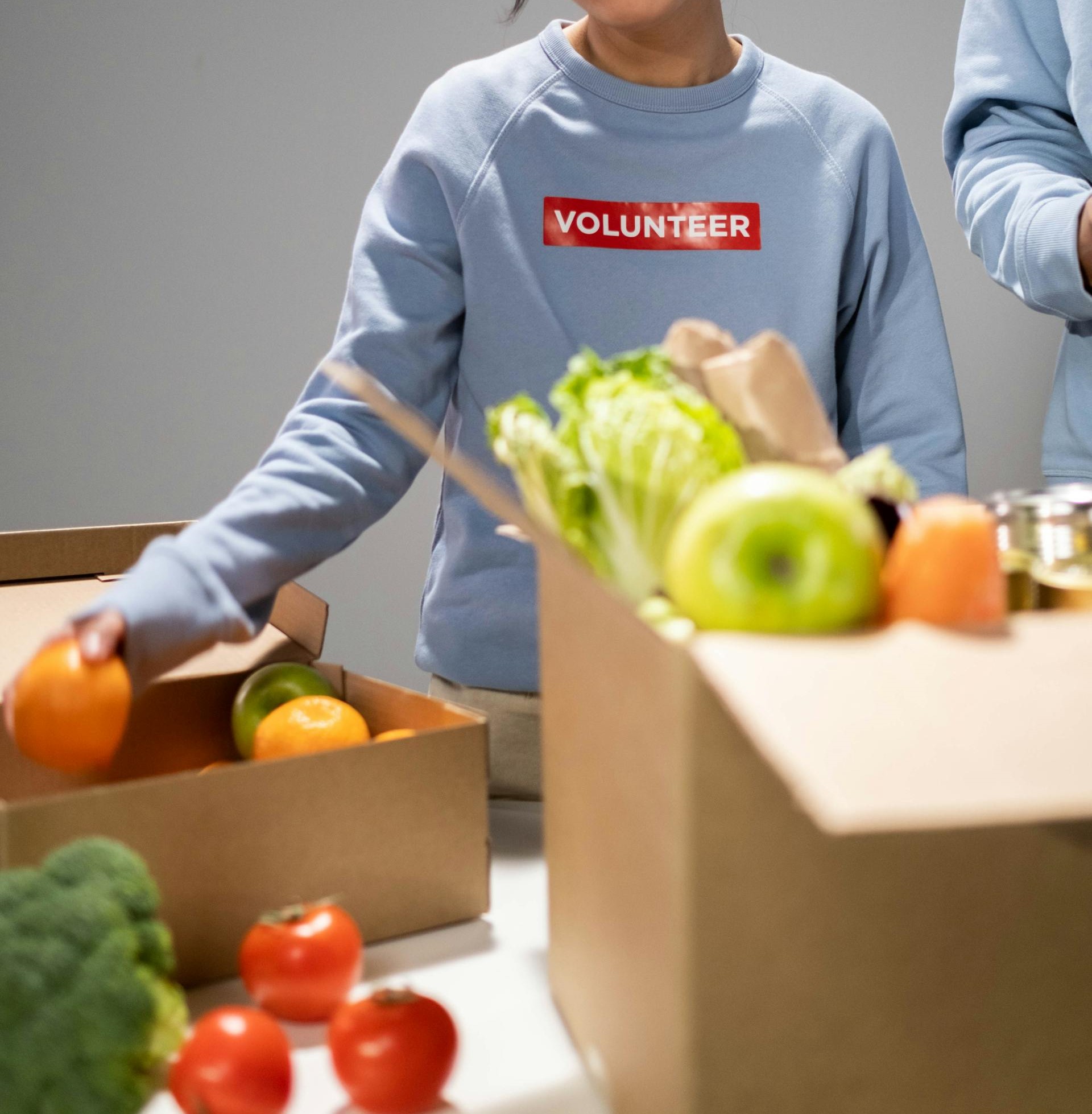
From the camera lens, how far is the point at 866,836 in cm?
54

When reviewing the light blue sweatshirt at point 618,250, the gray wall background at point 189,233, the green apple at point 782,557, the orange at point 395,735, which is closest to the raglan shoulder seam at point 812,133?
the light blue sweatshirt at point 618,250

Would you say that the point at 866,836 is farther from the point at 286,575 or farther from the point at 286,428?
the point at 286,428

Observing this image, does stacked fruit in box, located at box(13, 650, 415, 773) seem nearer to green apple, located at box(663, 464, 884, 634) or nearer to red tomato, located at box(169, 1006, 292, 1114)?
red tomato, located at box(169, 1006, 292, 1114)

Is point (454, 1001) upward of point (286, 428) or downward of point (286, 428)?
downward

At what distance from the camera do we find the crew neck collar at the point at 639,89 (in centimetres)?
126

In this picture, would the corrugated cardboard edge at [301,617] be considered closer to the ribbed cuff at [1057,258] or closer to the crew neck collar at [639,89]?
the crew neck collar at [639,89]

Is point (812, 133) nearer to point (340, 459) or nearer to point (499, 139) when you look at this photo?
point (499, 139)

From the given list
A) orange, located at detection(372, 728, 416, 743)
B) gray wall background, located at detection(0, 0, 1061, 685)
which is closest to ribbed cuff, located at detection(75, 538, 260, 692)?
orange, located at detection(372, 728, 416, 743)

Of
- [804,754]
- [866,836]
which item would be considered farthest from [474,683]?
[804,754]

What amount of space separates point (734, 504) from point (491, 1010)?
42cm

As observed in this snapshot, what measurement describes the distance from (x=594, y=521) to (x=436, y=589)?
715 millimetres

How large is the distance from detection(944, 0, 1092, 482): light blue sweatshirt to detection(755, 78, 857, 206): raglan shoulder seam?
0.18 metres

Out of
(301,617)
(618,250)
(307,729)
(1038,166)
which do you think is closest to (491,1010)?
(307,729)

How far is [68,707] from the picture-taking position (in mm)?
734
